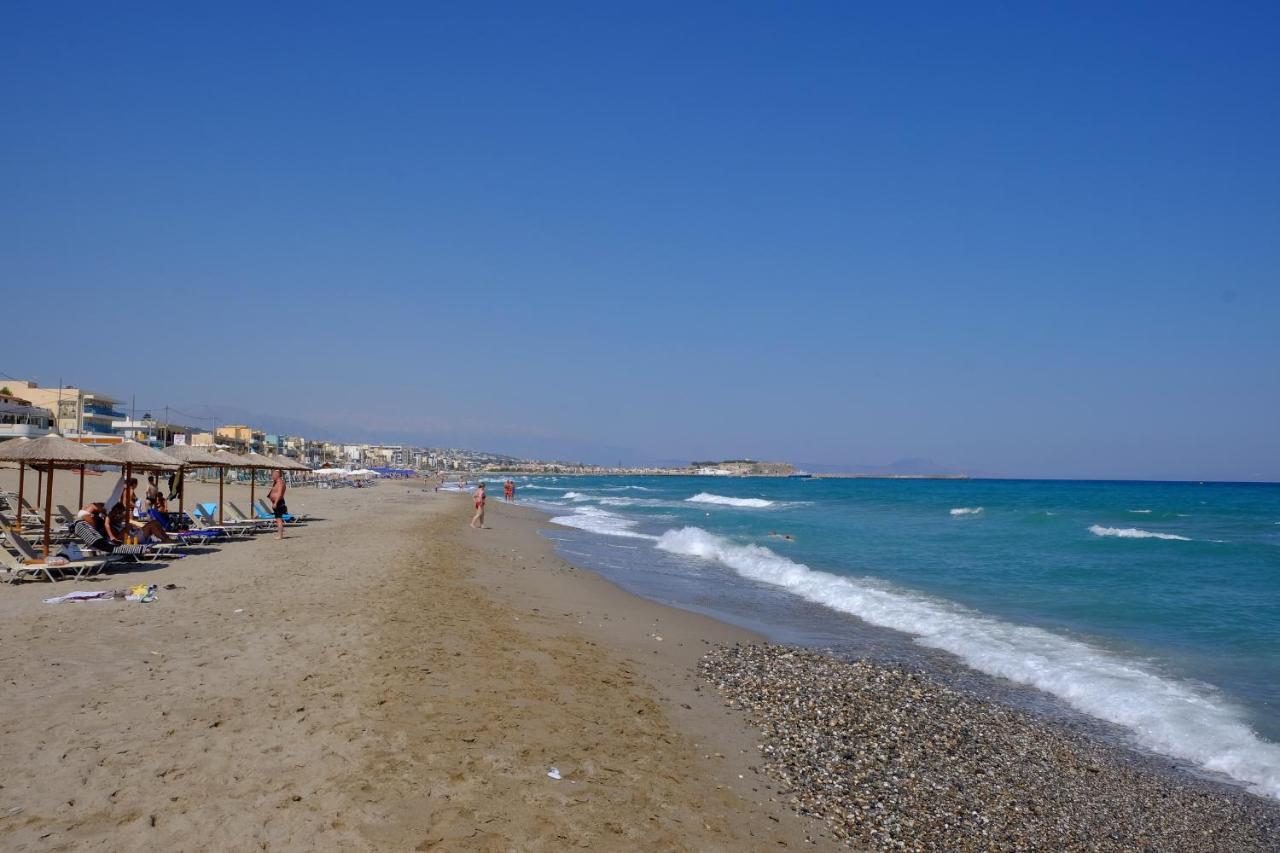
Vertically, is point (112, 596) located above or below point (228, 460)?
below

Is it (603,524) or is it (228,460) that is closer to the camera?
(228,460)

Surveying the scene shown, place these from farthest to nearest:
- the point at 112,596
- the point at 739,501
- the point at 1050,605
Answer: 1. the point at 739,501
2. the point at 1050,605
3. the point at 112,596

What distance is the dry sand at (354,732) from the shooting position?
428 centimetres

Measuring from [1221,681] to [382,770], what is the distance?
10171 millimetres

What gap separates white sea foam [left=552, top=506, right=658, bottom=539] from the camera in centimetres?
2909

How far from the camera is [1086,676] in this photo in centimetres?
966

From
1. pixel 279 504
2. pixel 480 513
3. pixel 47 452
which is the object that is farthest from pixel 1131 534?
pixel 47 452

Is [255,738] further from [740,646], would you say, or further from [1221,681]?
[1221,681]

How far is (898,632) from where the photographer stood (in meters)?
12.2

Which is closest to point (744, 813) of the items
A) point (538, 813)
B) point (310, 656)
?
point (538, 813)

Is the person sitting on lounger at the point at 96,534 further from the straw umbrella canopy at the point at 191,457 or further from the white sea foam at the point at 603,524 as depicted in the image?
the white sea foam at the point at 603,524

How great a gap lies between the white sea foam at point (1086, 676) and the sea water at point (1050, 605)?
0.09 ft

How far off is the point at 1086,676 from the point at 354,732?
28.1ft

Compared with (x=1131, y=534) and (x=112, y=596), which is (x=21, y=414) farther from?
(x=1131, y=534)
